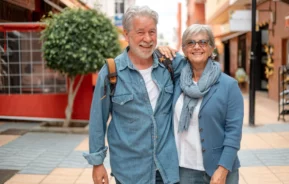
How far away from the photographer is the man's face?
259 centimetres

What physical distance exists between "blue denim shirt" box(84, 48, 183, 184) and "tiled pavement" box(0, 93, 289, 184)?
8.98 ft

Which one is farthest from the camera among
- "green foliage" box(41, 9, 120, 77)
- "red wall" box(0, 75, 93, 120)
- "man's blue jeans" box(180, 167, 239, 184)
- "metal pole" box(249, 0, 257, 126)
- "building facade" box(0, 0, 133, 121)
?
"red wall" box(0, 75, 93, 120)

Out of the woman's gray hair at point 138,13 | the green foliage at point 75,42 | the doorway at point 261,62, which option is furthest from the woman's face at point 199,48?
the doorway at point 261,62

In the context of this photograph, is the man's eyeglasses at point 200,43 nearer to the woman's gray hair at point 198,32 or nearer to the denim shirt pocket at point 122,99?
the woman's gray hair at point 198,32

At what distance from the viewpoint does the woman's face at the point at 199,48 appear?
2.61 meters

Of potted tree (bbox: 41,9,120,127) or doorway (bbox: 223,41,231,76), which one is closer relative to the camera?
potted tree (bbox: 41,9,120,127)

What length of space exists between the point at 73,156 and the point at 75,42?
2.61 m

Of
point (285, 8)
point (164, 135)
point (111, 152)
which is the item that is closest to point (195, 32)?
point (164, 135)

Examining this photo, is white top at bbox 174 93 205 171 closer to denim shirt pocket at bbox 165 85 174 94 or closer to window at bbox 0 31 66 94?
denim shirt pocket at bbox 165 85 174 94

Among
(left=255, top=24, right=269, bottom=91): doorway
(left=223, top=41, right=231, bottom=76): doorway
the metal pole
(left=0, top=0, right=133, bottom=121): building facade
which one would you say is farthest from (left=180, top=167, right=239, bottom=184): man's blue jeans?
(left=223, top=41, right=231, bottom=76): doorway

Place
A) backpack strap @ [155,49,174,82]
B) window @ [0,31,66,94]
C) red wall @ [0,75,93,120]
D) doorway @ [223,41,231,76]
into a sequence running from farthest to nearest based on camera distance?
doorway @ [223,41,231,76] → red wall @ [0,75,93,120] → window @ [0,31,66,94] → backpack strap @ [155,49,174,82]

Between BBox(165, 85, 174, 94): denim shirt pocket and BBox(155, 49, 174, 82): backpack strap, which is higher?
BBox(155, 49, 174, 82): backpack strap

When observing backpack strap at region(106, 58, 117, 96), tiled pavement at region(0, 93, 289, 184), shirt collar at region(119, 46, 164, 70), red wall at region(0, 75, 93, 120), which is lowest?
tiled pavement at region(0, 93, 289, 184)

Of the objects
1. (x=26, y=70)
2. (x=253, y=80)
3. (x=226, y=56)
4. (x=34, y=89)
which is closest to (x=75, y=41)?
(x=26, y=70)
